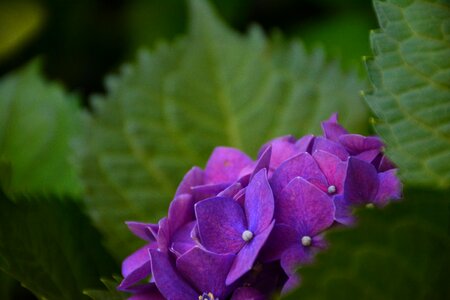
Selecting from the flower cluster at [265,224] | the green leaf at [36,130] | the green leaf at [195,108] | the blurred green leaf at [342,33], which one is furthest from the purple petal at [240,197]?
the blurred green leaf at [342,33]

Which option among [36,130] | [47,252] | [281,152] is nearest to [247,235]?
[281,152]

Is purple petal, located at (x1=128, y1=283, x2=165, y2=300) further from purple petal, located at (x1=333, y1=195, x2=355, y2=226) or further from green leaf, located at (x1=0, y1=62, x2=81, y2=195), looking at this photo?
green leaf, located at (x1=0, y1=62, x2=81, y2=195)

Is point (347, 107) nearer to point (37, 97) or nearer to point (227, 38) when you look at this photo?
point (227, 38)

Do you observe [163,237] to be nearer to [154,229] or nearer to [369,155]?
[154,229]

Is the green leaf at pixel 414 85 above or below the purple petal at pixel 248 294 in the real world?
above

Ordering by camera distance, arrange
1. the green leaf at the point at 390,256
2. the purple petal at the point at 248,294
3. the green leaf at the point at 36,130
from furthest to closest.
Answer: the green leaf at the point at 36,130, the purple petal at the point at 248,294, the green leaf at the point at 390,256

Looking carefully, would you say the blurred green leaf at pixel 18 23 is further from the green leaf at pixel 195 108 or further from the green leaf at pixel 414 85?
the green leaf at pixel 414 85
